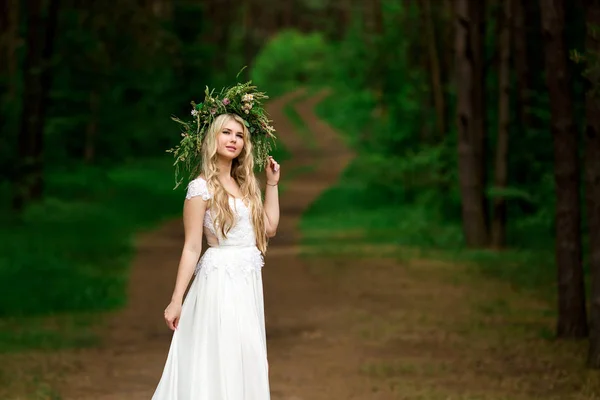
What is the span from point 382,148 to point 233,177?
81.2 feet

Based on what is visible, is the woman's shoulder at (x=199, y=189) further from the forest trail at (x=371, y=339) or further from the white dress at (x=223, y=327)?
the forest trail at (x=371, y=339)

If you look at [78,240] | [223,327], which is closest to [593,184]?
[223,327]

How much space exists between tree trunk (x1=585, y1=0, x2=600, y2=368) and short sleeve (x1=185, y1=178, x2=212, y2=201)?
5039 mm

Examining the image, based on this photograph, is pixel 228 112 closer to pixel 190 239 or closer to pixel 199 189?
pixel 199 189

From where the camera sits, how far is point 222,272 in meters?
7.46

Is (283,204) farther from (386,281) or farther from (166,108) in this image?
(386,281)

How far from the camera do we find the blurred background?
43.7 feet

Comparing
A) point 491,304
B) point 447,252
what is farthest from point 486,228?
point 491,304

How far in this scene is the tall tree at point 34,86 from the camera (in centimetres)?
2711

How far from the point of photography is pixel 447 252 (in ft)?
74.1

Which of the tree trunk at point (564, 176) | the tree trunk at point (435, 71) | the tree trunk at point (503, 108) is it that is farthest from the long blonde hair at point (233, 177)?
the tree trunk at point (435, 71)

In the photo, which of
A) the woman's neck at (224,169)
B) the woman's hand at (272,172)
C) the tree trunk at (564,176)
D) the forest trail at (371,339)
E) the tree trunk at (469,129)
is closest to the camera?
the woman's neck at (224,169)

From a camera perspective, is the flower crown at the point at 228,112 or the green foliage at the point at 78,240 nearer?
the flower crown at the point at 228,112

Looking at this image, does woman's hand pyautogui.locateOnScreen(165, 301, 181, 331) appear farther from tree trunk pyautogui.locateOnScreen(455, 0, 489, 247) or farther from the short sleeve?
tree trunk pyautogui.locateOnScreen(455, 0, 489, 247)
